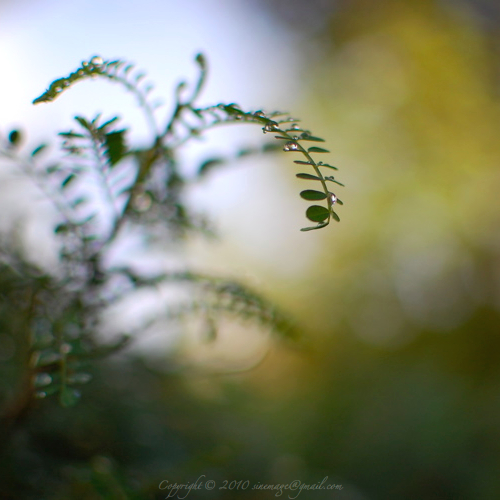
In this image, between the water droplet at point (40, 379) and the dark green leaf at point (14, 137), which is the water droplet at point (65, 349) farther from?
the dark green leaf at point (14, 137)

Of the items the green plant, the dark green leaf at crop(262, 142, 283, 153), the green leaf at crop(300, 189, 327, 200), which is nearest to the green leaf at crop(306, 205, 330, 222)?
the green leaf at crop(300, 189, 327, 200)

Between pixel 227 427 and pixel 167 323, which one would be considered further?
pixel 227 427

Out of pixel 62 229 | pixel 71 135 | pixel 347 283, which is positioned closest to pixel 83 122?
pixel 71 135

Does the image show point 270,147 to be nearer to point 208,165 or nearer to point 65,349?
point 208,165

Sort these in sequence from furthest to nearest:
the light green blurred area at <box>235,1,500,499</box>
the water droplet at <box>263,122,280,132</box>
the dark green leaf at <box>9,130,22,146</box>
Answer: the light green blurred area at <box>235,1,500,499</box> < the dark green leaf at <box>9,130,22,146</box> < the water droplet at <box>263,122,280,132</box>

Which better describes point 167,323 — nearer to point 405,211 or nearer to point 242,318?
point 242,318

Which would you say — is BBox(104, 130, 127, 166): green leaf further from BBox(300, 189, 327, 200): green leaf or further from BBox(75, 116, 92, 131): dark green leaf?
BBox(300, 189, 327, 200): green leaf

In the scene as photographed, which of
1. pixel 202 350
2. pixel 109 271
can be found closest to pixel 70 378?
pixel 109 271
